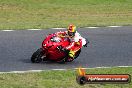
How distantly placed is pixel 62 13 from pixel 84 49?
33.3 ft

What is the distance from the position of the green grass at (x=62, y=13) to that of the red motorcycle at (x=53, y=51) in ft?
20.3

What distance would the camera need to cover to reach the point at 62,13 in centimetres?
3050

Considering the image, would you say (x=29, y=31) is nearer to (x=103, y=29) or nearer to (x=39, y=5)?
(x=103, y=29)

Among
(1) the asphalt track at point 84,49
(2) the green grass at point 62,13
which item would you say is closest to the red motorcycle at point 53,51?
(1) the asphalt track at point 84,49

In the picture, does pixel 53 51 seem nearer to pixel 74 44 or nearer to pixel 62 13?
pixel 74 44

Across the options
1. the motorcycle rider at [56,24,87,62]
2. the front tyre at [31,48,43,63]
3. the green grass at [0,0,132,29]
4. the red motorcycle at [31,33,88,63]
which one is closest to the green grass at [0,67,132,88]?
the motorcycle rider at [56,24,87,62]

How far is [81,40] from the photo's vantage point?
18141 millimetres

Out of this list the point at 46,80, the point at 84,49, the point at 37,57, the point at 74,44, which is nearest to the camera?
the point at 46,80

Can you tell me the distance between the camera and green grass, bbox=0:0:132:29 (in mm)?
26312

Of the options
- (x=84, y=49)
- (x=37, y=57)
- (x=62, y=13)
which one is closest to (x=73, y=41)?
(x=37, y=57)

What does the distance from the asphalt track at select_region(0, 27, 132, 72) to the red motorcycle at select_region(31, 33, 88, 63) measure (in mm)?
219

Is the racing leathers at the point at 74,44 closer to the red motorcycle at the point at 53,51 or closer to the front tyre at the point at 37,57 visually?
the red motorcycle at the point at 53,51

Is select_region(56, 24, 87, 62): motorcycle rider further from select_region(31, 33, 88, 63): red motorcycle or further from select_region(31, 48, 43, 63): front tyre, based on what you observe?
select_region(31, 48, 43, 63): front tyre

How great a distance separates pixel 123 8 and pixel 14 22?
859 centimetres
